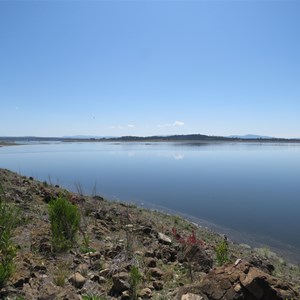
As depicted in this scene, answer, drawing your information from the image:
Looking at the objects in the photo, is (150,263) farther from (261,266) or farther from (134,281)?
(261,266)

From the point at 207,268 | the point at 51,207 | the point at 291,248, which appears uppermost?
the point at 51,207

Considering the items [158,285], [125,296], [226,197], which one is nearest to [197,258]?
[158,285]

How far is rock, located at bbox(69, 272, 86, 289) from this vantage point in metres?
5.85

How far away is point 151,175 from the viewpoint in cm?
3931

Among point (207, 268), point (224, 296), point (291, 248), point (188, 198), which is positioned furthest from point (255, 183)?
point (224, 296)

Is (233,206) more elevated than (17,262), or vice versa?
(17,262)

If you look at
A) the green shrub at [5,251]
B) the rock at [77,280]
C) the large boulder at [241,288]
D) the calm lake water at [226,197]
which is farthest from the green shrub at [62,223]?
the calm lake water at [226,197]

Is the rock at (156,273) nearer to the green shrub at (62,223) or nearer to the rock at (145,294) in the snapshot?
the rock at (145,294)

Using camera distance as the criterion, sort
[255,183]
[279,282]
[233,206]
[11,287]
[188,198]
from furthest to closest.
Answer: [255,183]
[188,198]
[233,206]
[279,282]
[11,287]

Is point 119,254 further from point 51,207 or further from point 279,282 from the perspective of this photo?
point 279,282

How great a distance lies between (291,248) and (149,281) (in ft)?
37.0

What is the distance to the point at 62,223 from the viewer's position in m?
7.69

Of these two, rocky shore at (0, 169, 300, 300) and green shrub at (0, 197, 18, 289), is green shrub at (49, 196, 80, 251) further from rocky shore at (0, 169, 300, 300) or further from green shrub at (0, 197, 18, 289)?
green shrub at (0, 197, 18, 289)

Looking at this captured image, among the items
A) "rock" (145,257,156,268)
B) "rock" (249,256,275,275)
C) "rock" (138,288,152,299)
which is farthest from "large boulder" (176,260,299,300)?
"rock" (249,256,275,275)
